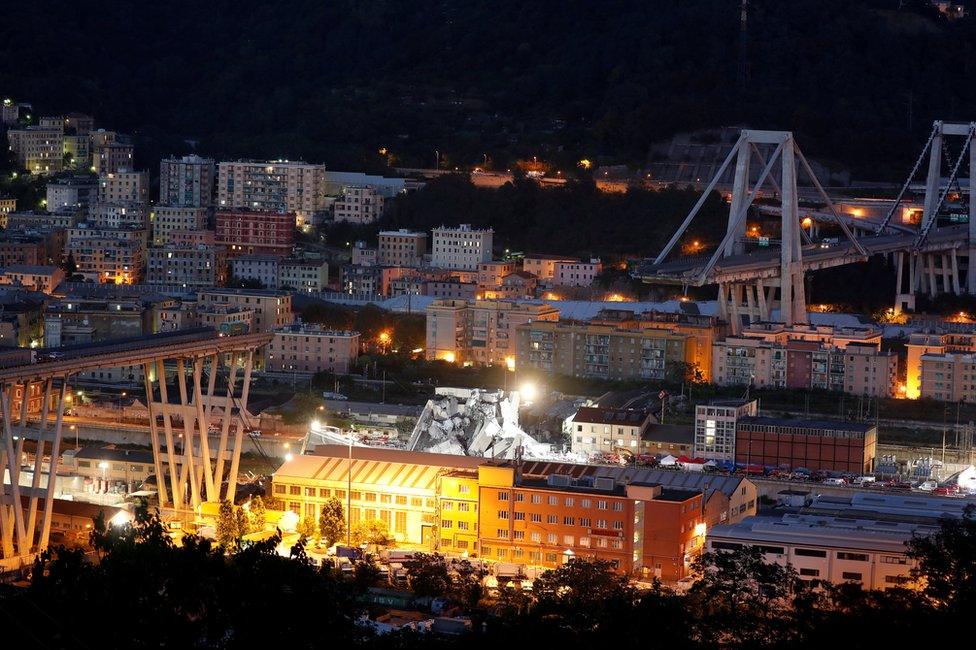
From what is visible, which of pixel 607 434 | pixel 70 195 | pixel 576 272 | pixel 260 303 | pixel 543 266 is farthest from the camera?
pixel 70 195

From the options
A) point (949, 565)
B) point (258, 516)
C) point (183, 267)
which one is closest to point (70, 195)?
point (183, 267)

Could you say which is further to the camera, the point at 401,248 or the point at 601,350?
the point at 401,248

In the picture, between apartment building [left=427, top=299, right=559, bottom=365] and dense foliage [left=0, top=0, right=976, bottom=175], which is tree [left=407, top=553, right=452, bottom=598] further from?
dense foliage [left=0, top=0, right=976, bottom=175]

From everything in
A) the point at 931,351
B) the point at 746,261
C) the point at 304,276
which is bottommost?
the point at 931,351

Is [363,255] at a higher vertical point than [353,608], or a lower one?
higher

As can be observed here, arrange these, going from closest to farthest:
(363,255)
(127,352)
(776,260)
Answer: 1. (127,352)
2. (776,260)
3. (363,255)

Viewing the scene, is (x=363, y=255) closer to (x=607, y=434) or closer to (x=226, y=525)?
(x=607, y=434)
